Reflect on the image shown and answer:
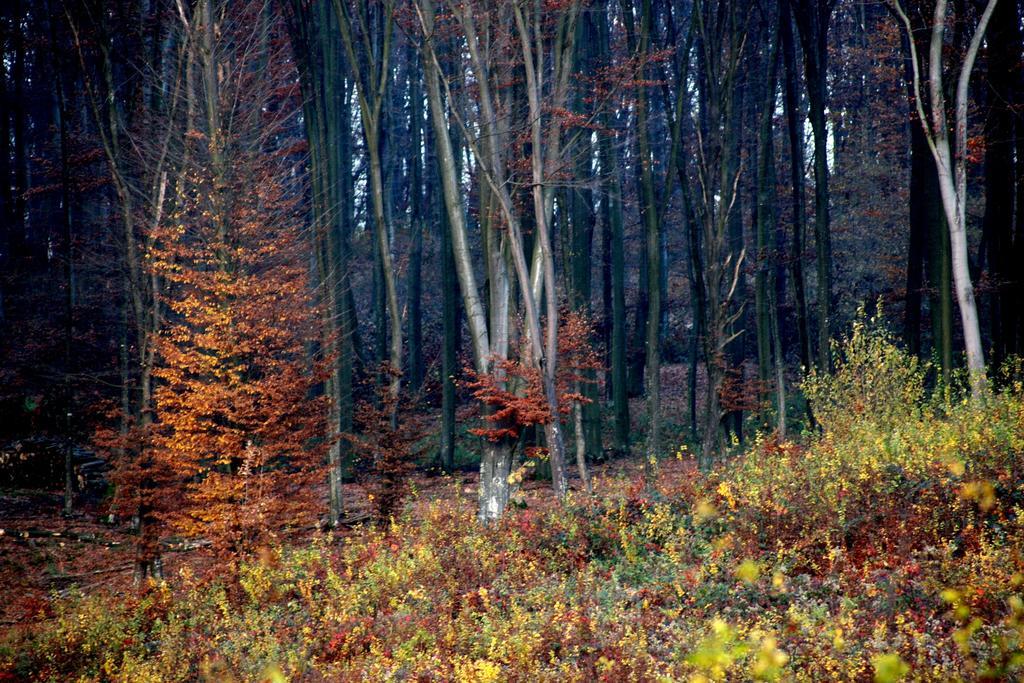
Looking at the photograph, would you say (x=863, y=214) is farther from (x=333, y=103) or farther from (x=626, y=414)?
(x=333, y=103)

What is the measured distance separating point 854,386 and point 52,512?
16.2 metres

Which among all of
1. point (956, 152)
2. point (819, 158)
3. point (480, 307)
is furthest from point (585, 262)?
point (956, 152)

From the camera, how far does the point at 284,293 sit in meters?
13.0

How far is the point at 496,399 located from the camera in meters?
12.9

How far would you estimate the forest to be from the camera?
6.93 metres

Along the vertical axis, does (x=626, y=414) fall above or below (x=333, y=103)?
below

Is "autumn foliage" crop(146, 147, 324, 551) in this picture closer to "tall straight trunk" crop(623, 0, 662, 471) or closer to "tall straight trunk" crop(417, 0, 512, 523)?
"tall straight trunk" crop(417, 0, 512, 523)

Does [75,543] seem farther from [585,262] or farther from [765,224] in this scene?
[765,224]

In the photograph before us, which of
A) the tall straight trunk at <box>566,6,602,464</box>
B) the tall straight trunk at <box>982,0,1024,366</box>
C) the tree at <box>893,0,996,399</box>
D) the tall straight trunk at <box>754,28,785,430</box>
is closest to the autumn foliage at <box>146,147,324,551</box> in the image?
the tall straight trunk at <box>566,6,602,464</box>

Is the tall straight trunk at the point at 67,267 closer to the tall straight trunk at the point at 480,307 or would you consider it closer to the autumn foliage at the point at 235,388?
the autumn foliage at the point at 235,388

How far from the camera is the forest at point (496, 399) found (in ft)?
22.7

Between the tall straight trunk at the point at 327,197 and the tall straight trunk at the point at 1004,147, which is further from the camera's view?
the tall straight trunk at the point at 327,197

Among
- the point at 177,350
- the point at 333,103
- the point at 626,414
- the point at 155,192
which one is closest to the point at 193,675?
the point at 177,350

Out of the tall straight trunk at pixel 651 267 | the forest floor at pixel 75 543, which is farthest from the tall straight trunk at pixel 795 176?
the forest floor at pixel 75 543
